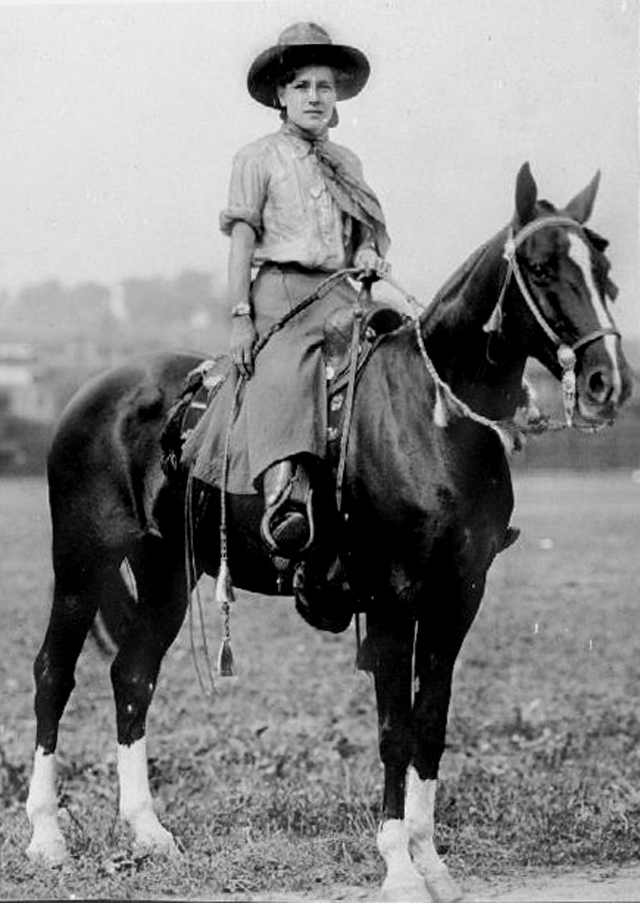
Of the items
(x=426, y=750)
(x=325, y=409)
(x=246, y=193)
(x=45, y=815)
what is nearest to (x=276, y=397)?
(x=325, y=409)

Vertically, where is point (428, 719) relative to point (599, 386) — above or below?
below

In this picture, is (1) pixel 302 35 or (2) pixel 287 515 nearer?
(2) pixel 287 515

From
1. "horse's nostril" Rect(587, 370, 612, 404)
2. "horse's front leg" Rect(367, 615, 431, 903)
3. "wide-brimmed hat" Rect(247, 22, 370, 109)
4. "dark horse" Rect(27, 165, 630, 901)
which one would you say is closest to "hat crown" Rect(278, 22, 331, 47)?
"wide-brimmed hat" Rect(247, 22, 370, 109)

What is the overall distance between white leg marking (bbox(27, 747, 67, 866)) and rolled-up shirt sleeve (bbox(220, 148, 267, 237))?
2491 millimetres

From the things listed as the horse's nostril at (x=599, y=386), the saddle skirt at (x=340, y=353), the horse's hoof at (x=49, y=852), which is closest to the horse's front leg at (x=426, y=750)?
the saddle skirt at (x=340, y=353)

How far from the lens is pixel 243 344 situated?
18.2 feet

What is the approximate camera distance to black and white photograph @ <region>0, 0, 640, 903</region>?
5129 mm

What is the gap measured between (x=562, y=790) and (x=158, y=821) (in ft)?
6.70

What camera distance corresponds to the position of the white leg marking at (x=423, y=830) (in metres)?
5.26

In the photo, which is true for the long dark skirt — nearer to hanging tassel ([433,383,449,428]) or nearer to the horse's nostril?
hanging tassel ([433,383,449,428])

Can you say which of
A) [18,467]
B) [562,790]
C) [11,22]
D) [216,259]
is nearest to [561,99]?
[216,259]

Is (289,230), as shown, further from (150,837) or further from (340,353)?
(150,837)

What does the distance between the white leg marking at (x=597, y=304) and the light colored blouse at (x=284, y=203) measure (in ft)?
4.01

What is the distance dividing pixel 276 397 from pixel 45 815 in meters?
2.13
